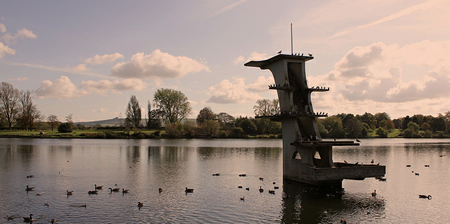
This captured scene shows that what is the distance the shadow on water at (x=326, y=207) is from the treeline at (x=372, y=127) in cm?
9573

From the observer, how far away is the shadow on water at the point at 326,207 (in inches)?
849

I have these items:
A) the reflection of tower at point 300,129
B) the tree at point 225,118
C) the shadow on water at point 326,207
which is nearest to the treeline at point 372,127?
the tree at point 225,118

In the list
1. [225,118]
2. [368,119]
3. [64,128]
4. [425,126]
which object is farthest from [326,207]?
[368,119]

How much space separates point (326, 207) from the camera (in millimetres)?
24141

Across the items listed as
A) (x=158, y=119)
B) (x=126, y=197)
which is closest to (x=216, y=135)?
(x=158, y=119)

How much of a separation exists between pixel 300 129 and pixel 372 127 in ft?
487

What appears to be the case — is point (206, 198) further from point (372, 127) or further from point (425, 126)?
point (425, 126)

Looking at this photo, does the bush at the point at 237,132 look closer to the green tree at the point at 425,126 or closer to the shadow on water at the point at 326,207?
the green tree at the point at 425,126

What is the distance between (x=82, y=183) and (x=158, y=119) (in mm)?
111093

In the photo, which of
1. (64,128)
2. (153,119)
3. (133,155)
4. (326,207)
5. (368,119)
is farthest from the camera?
(368,119)

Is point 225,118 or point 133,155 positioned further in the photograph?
point 225,118

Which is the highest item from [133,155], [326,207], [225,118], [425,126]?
[225,118]

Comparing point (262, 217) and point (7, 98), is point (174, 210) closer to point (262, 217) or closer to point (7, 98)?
point (262, 217)

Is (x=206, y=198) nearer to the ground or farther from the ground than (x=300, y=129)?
nearer to the ground
